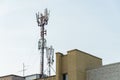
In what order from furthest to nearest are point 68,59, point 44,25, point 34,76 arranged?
point 44,25
point 34,76
point 68,59

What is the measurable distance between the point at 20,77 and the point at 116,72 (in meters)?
19.7

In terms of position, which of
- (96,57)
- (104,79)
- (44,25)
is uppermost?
(44,25)

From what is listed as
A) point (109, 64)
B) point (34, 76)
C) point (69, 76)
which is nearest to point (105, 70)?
point (109, 64)

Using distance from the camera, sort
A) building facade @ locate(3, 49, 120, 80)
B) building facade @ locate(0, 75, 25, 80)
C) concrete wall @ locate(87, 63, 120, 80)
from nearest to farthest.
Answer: concrete wall @ locate(87, 63, 120, 80) → building facade @ locate(3, 49, 120, 80) → building facade @ locate(0, 75, 25, 80)

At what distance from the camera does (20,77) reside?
58.4 meters

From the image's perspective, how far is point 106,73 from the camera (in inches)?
1706

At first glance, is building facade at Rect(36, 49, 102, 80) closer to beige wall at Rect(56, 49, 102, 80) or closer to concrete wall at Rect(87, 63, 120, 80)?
beige wall at Rect(56, 49, 102, 80)

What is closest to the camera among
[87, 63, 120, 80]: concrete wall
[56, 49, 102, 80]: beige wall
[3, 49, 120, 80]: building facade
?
[87, 63, 120, 80]: concrete wall

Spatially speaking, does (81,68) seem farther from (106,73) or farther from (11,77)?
(11,77)

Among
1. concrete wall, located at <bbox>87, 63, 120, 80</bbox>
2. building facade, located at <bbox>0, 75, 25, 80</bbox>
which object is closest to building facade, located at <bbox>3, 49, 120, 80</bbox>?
concrete wall, located at <bbox>87, 63, 120, 80</bbox>

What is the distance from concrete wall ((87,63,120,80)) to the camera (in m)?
42.5

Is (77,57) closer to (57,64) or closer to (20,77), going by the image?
(57,64)

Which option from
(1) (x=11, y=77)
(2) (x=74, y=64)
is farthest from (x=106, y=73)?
(1) (x=11, y=77)

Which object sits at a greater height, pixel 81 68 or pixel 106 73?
pixel 81 68
